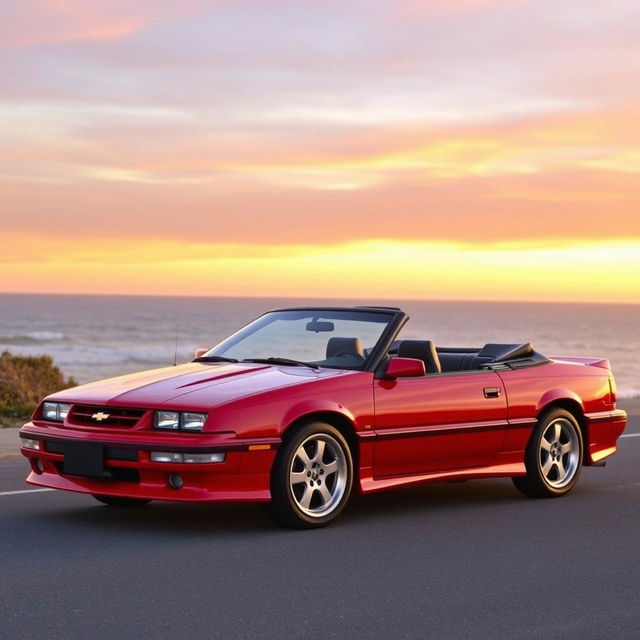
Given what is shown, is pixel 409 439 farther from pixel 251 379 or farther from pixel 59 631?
pixel 59 631

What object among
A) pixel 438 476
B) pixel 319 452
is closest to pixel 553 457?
Result: pixel 438 476

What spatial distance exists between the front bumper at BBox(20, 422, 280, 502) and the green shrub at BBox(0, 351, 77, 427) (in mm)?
8705

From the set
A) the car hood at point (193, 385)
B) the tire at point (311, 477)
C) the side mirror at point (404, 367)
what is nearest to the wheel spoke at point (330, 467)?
the tire at point (311, 477)

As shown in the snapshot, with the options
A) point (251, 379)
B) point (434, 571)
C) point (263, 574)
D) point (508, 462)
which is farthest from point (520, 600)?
point (508, 462)

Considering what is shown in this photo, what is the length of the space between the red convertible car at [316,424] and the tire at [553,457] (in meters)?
0.01

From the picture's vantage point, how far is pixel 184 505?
946cm

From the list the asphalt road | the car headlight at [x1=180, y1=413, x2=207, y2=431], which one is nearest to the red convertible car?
the car headlight at [x1=180, y1=413, x2=207, y2=431]

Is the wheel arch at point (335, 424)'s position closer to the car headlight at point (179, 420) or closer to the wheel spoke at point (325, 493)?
the wheel spoke at point (325, 493)

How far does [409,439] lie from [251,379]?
50.1 inches

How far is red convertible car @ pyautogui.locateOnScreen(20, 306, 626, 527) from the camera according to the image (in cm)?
815

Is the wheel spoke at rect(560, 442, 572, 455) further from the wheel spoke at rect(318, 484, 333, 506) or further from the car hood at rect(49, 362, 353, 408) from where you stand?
the wheel spoke at rect(318, 484, 333, 506)

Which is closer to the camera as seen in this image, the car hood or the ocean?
the car hood

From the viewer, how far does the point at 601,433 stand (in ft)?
35.4

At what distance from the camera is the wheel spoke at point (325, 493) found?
27.9 feet
